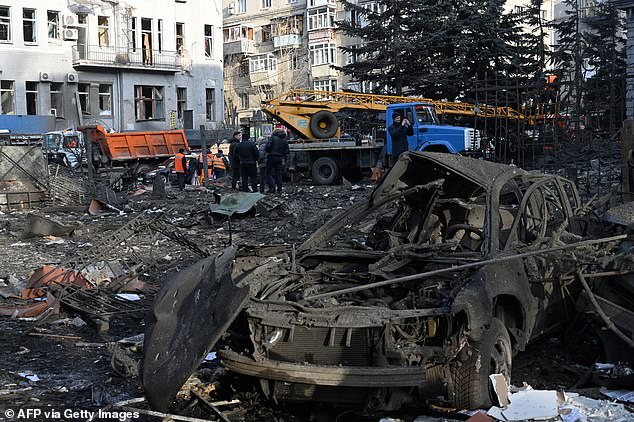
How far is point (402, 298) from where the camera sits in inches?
229

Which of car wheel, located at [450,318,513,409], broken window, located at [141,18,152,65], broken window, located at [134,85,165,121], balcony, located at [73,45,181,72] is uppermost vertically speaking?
broken window, located at [141,18,152,65]

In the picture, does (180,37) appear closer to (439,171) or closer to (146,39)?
(146,39)

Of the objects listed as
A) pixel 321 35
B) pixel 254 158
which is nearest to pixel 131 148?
pixel 254 158

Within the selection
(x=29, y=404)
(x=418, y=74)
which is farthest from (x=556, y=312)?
(x=418, y=74)

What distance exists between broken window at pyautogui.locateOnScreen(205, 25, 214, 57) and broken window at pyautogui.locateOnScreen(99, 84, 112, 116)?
303 inches

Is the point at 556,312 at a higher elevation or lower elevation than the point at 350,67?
lower

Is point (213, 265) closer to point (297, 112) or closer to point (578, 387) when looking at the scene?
point (578, 387)

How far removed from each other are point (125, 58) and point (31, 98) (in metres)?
5.89

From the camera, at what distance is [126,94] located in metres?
44.7

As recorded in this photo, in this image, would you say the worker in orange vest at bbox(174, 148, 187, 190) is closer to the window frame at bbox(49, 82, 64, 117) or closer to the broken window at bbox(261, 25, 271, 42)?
the window frame at bbox(49, 82, 64, 117)

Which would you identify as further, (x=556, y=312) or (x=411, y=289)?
(x=556, y=312)

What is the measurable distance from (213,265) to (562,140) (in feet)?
39.2

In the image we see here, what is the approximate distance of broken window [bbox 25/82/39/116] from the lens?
41.5 meters

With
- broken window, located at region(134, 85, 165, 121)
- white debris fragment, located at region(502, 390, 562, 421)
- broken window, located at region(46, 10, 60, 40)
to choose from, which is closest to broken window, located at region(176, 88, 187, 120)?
broken window, located at region(134, 85, 165, 121)
